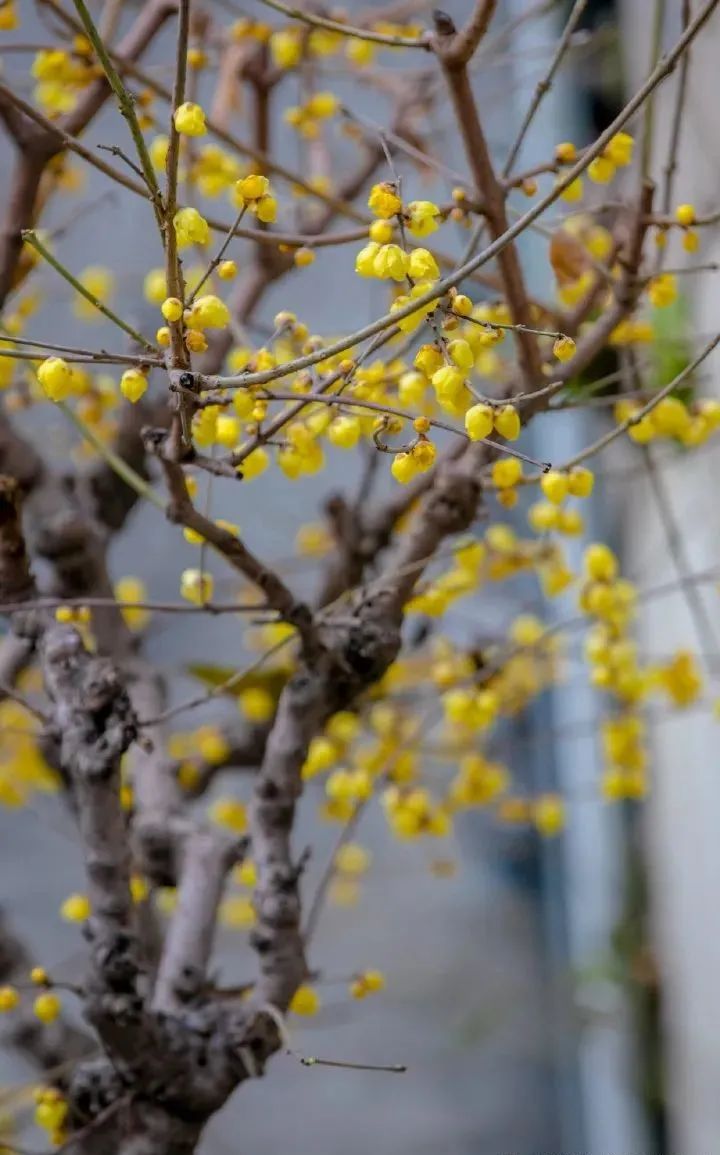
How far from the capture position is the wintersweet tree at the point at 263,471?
43 cm

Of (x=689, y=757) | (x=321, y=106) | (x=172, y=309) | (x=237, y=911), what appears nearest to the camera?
(x=172, y=309)

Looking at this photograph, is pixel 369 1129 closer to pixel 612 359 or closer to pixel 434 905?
pixel 434 905

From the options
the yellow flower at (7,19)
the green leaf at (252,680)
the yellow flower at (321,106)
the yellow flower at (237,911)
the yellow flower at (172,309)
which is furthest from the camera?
the yellow flower at (237,911)

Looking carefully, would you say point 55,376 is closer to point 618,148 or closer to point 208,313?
point 208,313

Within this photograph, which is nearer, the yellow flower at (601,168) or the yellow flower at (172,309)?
the yellow flower at (172,309)

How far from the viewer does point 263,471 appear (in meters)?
0.65

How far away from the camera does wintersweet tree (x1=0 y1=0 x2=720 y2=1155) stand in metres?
0.43

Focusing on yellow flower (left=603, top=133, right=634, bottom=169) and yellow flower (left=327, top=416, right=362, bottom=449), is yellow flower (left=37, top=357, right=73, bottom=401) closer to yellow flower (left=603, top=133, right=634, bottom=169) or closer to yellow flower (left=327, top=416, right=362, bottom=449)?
yellow flower (left=327, top=416, right=362, bottom=449)

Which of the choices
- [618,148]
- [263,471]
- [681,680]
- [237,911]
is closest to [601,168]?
[618,148]

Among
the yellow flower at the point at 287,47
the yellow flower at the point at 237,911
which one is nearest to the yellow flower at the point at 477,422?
the yellow flower at the point at 287,47

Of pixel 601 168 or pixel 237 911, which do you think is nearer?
pixel 601 168

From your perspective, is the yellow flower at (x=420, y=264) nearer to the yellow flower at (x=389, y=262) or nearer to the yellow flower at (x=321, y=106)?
the yellow flower at (x=389, y=262)

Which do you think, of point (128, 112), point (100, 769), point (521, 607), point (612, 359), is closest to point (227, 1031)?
point (100, 769)

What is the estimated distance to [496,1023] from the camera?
1540 mm
